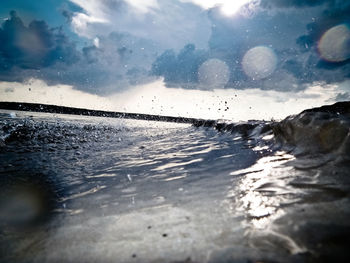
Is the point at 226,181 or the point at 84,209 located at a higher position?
the point at 226,181

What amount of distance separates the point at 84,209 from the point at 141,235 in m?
0.89

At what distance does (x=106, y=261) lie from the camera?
3.97ft

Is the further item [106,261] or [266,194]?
[266,194]

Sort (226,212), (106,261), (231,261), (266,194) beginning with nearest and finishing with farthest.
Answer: (231,261) < (106,261) < (226,212) < (266,194)

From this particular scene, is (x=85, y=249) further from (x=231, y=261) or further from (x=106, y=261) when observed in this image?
(x=231, y=261)

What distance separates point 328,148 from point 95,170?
360 cm

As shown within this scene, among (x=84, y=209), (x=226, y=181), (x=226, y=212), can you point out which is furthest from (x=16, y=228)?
(x=226, y=181)

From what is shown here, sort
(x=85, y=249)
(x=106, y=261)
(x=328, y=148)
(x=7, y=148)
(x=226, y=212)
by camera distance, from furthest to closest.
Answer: (x=7, y=148) → (x=328, y=148) → (x=226, y=212) → (x=85, y=249) → (x=106, y=261)

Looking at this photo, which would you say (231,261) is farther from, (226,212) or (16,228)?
(16,228)

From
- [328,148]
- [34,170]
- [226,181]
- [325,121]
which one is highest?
[325,121]

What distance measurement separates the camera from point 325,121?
3.23 metres

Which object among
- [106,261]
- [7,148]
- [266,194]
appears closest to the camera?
[106,261]

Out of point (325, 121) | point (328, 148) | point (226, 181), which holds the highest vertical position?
point (325, 121)

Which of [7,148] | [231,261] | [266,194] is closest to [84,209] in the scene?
[231,261]
